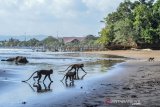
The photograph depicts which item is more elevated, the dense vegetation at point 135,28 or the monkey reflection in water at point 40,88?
the dense vegetation at point 135,28

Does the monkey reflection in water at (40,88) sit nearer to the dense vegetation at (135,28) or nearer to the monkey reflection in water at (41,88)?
the monkey reflection in water at (41,88)

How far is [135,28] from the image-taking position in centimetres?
8275

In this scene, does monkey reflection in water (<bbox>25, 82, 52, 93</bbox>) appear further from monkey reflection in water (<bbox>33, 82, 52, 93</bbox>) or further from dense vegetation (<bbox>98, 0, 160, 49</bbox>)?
dense vegetation (<bbox>98, 0, 160, 49</bbox>)

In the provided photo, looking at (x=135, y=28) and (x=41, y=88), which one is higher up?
(x=135, y=28)

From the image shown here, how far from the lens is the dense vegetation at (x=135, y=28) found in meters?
80.8

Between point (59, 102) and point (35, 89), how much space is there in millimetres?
4183

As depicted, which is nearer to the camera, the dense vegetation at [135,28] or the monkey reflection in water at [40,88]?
the monkey reflection in water at [40,88]

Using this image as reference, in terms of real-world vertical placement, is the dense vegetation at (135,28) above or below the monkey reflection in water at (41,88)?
above

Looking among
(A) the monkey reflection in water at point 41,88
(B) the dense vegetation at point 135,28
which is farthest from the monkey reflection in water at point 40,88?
(B) the dense vegetation at point 135,28

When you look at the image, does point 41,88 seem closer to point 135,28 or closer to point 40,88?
point 40,88

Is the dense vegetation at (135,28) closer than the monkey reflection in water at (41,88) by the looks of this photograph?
No

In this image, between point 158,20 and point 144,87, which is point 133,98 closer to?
point 144,87

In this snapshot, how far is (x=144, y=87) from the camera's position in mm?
16938

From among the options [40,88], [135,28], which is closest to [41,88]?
[40,88]
